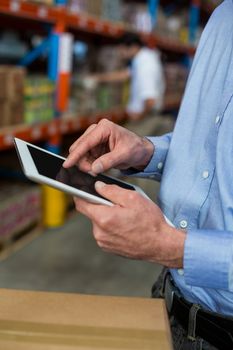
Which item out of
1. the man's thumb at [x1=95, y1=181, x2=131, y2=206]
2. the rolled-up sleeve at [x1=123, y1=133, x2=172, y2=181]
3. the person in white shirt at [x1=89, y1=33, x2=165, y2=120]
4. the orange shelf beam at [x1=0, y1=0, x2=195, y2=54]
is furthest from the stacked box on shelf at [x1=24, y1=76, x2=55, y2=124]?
the man's thumb at [x1=95, y1=181, x2=131, y2=206]

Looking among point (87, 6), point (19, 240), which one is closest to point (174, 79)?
point (87, 6)

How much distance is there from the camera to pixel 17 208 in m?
3.14

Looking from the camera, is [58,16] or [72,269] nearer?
[72,269]

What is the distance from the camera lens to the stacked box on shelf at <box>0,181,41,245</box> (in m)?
3.02

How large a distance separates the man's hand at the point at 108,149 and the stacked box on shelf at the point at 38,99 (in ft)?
6.69

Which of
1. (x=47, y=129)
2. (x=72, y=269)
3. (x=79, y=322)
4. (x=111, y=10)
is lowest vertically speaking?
(x=72, y=269)

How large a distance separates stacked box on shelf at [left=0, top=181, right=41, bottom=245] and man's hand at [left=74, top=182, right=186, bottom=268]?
224cm

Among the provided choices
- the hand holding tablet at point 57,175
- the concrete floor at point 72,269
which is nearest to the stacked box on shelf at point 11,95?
the concrete floor at point 72,269

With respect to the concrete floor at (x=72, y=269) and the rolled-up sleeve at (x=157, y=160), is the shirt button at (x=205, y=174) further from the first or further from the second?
the concrete floor at (x=72, y=269)

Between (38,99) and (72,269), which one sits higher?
(38,99)

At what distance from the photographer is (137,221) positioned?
2.59 ft

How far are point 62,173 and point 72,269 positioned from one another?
2.20 meters

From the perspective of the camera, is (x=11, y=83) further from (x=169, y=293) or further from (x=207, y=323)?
(x=207, y=323)

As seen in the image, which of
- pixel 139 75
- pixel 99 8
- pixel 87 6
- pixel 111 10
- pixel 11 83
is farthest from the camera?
pixel 139 75
